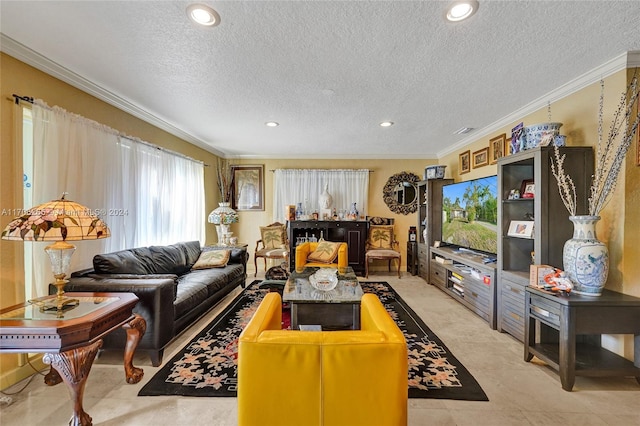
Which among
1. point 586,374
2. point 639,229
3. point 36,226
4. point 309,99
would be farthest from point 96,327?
point 639,229

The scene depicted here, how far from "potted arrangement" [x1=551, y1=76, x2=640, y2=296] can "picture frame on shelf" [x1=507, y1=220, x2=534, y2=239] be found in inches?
16.6

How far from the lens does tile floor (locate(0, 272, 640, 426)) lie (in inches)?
64.7

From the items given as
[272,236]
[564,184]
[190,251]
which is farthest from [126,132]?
[564,184]

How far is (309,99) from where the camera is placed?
9.39 ft

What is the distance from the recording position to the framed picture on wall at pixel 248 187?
5727 millimetres

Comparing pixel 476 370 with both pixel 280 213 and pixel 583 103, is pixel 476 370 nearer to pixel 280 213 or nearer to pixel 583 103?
pixel 583 103

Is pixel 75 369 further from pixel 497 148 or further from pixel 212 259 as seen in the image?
pixel 497 148

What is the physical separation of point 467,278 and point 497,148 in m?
1.84

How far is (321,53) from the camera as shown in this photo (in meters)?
2.02

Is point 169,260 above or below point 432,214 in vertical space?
below

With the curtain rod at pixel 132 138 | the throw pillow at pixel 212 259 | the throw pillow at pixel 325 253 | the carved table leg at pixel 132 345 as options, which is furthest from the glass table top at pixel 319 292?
the curtain rod at pixel 132 138

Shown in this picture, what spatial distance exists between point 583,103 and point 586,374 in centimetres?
230

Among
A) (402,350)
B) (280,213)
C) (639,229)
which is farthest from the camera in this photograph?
(280,213)

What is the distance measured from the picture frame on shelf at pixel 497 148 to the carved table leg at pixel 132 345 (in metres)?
4.33
